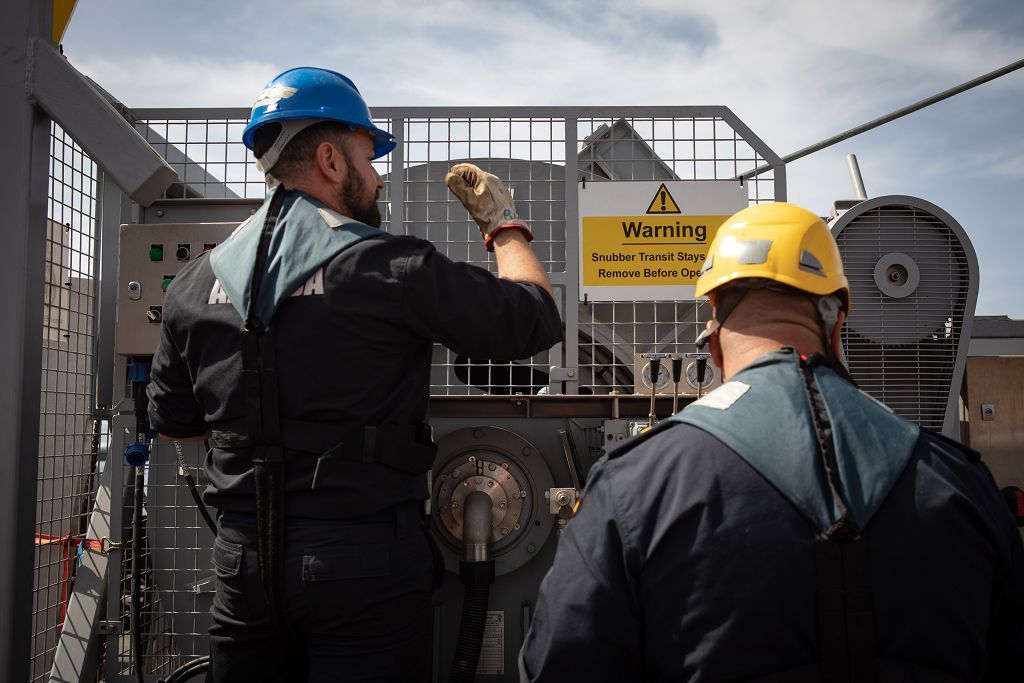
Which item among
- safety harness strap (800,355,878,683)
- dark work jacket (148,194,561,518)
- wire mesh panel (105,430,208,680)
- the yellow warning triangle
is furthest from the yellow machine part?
safety harness strap (800,355,878,683)

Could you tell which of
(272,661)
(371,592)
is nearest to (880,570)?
(371,592)

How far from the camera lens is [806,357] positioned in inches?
47.8

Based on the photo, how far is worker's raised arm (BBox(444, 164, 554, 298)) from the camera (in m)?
2.13

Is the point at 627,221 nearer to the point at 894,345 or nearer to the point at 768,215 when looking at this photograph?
the point at 894,345

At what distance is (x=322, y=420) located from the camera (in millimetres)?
1798

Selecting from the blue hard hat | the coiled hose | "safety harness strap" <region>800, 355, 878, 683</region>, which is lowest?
the coiled hose

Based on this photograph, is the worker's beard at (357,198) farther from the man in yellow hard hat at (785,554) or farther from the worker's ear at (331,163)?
the man in yellow hard hat at (785,554)

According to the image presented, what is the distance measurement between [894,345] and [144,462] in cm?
324

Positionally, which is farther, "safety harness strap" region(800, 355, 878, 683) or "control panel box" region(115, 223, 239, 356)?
"control panel box" region(115, 223, 239, 356)

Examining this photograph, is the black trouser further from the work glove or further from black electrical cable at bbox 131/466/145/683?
black electrical cable at bbox 131/466/145/683

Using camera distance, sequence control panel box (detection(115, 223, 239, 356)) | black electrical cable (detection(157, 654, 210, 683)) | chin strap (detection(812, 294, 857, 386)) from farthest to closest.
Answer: control panel box (detection(115, 223, 239, 356)) < black electrical cable (detection(157, 654, 210, 683)) < chin strap (detection(812, 294, 857, 386))

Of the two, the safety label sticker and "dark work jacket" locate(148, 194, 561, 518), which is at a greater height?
"dark work jacket" locate(148, 194, 561, 518)

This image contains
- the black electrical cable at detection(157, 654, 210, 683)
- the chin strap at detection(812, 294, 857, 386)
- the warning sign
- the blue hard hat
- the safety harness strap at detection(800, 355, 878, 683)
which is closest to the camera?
the safety harness strap at detection(800, 355, 878, 683)

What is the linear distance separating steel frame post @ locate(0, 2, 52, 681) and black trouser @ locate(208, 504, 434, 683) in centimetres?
72
